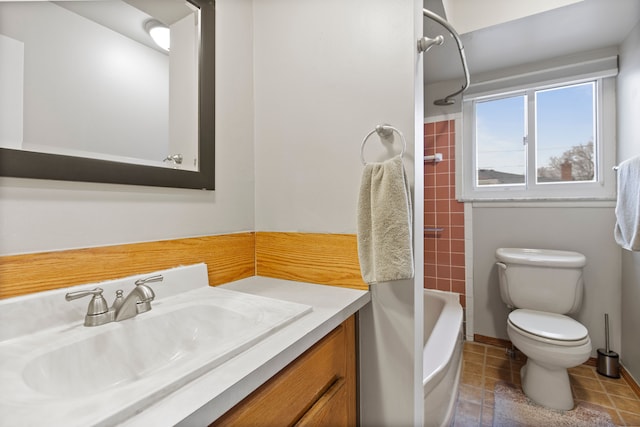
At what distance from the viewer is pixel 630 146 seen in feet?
5.33

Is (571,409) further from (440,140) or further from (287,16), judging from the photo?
(287,16)

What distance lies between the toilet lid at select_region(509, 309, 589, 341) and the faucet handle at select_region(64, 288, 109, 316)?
6.30 feet

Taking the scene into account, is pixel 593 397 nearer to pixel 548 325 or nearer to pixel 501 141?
pixel 548 325

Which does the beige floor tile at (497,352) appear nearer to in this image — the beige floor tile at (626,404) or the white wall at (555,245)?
the white wall at (555,245)

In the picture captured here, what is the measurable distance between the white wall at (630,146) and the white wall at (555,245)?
0.08 meters

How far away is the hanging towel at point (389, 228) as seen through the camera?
75 centimetres

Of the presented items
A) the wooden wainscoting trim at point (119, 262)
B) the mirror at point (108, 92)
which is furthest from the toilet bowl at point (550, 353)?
the mirror at point (108, 92)

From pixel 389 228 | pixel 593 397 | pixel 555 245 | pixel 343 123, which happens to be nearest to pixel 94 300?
pixel 389 228

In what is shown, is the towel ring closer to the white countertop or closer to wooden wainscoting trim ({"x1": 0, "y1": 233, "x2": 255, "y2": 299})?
the white countertop

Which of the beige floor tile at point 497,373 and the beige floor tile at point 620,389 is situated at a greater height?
the beige floor tile at point 620,389

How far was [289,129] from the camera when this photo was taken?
3.41 feet

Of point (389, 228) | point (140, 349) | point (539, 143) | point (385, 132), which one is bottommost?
point (140, 349)

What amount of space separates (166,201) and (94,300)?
306 millimetres

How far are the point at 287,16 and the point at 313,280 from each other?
0.97 meters
